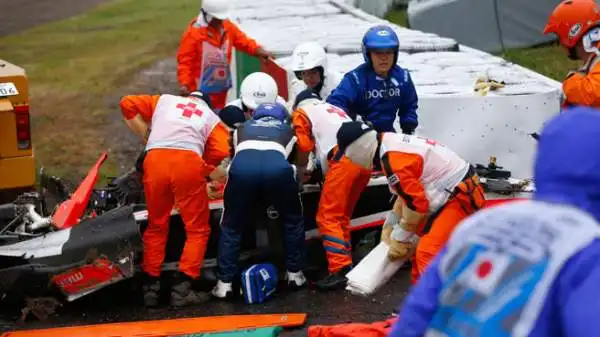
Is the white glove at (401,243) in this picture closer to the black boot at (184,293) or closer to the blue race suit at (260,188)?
the blue race suit at (260,188)

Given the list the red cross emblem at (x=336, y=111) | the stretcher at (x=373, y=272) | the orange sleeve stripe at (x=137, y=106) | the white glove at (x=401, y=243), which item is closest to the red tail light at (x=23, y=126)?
the orange sleeve stripe at (x=137, y=106)

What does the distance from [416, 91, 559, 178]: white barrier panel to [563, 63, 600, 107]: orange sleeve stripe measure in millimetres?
1177

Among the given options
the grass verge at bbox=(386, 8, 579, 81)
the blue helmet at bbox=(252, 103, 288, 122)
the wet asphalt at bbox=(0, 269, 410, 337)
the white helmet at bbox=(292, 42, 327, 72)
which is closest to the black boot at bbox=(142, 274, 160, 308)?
the wet asphalt at bbox=(0, 269, 410, 337)

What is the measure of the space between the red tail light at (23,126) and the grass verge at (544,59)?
731cm

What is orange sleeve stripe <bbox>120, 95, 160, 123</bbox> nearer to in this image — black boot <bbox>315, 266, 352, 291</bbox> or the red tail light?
the red tail light

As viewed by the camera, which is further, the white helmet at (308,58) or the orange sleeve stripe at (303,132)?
the white helmet at (308,58)

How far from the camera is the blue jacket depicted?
25.3ft

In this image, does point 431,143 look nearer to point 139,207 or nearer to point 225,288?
point 225,288

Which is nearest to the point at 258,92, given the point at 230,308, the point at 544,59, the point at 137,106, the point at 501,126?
→ the point at 137,106

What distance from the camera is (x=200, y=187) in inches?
Answer: 273

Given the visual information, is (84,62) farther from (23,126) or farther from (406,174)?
(406,174)

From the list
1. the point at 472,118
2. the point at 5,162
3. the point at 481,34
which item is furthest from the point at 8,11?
the point at 472,118

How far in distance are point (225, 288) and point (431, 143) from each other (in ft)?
5.88

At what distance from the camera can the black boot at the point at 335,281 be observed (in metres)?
7.00
